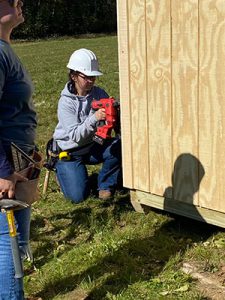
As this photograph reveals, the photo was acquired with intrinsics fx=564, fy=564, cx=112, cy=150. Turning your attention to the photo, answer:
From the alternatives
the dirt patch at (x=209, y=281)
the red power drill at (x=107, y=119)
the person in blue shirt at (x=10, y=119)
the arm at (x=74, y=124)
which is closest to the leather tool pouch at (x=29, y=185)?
the person in blue shirt at (x=10, y=119)

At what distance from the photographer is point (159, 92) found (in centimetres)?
407

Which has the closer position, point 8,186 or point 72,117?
point 8,186

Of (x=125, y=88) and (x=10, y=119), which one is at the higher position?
(x=10, y=119)

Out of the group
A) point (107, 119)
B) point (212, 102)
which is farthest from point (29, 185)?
point (107, 119)

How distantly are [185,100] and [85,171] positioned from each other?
1647 mm

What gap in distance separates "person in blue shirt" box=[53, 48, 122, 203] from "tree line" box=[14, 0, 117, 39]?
35815 millimetres

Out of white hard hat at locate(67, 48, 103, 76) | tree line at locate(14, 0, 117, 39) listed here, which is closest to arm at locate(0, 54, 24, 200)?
white hard hat at locate(67, 48, 103, 76)

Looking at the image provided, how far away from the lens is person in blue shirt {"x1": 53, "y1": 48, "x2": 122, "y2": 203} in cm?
504

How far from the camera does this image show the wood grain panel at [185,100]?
3746 millimetres

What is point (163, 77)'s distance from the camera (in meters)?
4.00

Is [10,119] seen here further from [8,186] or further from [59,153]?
[59,153]

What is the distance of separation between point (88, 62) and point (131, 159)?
1089 mm

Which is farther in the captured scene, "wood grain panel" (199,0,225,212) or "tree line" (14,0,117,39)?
"tree line" (14,0,117,39)

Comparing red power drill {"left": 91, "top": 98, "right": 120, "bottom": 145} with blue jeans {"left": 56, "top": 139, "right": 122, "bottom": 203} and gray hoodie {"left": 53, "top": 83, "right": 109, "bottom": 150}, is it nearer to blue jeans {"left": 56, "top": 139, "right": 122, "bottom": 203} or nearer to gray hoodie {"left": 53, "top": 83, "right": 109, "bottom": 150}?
gray hoodie {"left": 53, "top": 83, "right": 109, "bottom": 150}
